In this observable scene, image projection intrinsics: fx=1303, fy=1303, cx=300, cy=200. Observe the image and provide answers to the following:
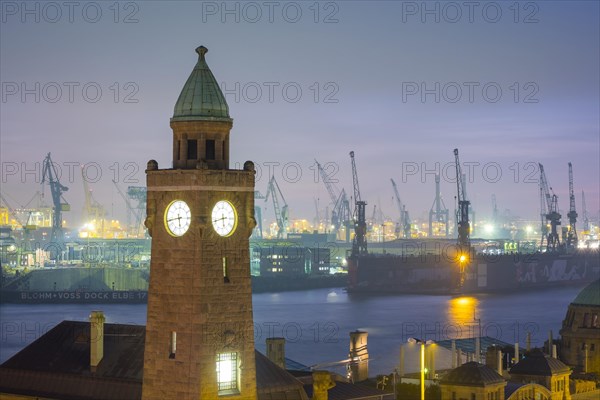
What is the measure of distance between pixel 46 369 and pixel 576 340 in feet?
111

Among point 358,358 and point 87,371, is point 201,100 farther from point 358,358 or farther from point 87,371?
point 358,358

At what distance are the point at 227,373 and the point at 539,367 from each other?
85.0 ft

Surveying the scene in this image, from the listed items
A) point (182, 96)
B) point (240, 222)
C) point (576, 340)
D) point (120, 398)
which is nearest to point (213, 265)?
point (240, 222)

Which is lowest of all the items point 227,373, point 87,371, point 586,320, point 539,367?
point 539,367

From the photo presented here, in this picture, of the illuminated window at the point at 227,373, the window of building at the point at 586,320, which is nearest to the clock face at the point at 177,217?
the illuminated window at the point at 227,373

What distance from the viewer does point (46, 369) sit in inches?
1189

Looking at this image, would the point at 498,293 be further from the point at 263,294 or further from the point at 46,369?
the point at 46,369

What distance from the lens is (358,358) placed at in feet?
149

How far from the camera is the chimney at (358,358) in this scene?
146ft

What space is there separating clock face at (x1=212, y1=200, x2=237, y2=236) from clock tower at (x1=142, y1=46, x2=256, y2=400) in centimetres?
1

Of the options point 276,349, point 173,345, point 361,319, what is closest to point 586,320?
point 276,349

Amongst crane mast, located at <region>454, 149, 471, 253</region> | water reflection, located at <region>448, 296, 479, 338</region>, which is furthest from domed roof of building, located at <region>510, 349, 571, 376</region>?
crane mast, located at <region>454, 149, 471, 253</region>

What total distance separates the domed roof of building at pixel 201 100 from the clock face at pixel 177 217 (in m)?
1.27

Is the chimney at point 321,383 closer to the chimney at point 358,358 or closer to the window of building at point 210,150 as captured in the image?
the window of building at point 210,150
